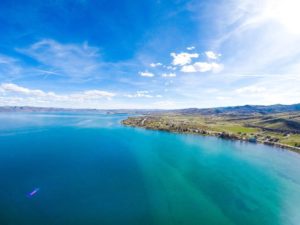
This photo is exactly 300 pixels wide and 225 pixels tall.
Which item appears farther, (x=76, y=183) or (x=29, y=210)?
(x=76, y=183)

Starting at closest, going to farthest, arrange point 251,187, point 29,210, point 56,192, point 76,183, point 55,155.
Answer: point 29,210, point 56,192, point 76,183, point 251,187, point 55,155

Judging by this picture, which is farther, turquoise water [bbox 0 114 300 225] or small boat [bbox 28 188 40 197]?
small boat [bbox 28 188 40 197]

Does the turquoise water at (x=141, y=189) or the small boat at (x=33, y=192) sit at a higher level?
the small boat at (x=33, y=192)

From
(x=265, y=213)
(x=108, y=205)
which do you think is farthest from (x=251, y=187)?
(x=108, y=205)

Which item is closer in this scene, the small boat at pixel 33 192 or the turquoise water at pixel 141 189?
the turquoise water at pixel 141 189

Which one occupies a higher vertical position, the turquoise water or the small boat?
the small boat

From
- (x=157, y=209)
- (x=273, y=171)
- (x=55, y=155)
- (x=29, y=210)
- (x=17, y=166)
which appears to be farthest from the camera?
(x=55, y=155)

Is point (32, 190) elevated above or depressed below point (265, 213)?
above

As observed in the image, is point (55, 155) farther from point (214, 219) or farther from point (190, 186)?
point (214, 219)

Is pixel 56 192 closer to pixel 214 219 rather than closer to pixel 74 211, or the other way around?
pixel 74 211

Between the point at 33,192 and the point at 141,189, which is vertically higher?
the point at 33,192

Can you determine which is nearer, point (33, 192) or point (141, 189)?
point (33, 192)
